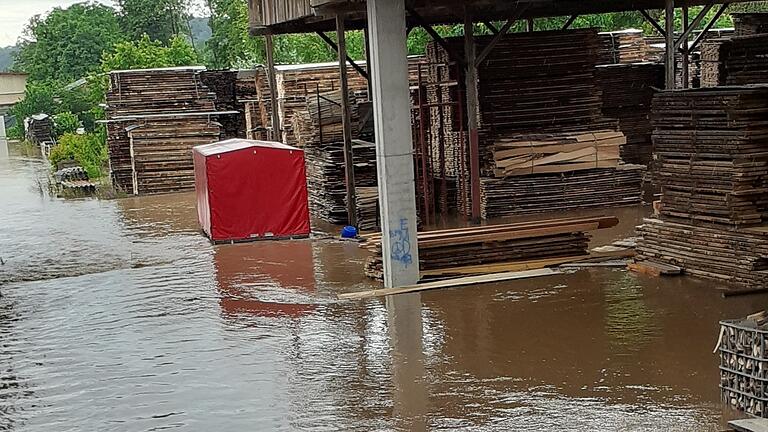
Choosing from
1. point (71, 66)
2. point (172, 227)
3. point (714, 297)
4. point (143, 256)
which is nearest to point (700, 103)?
point (714, 297)

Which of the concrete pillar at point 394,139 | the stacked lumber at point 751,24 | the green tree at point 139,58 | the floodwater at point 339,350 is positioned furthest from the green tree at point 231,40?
the concrete pillar at point 394,139

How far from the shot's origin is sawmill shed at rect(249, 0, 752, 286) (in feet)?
47.3

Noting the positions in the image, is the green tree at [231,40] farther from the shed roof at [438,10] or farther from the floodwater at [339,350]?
the floodwater at [339,350]

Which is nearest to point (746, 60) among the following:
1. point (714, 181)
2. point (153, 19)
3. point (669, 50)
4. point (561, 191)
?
point (669, 50)

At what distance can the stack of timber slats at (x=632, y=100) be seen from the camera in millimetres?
24859

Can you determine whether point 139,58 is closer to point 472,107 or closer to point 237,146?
point 237,146

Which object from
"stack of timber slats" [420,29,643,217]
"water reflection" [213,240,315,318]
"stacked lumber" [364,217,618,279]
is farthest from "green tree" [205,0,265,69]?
"stacked lumber" [364,217,618,279]

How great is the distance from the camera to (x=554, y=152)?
839 inches

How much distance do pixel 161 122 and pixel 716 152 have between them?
19.7 meters

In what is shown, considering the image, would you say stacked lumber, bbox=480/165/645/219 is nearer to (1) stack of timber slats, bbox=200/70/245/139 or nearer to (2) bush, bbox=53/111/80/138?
(1) stack of timber slats, bbox=200/70/245/139

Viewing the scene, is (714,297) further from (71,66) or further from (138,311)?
(71,66)

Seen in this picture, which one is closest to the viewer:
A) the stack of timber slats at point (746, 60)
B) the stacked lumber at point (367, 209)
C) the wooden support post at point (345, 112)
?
the wooden support post at point (345, 112)

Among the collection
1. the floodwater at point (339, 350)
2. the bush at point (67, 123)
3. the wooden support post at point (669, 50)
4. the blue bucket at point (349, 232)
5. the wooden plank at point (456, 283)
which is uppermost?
the wooden support post at point (669, 50)

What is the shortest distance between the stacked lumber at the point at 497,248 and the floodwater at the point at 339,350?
0.80 metres
